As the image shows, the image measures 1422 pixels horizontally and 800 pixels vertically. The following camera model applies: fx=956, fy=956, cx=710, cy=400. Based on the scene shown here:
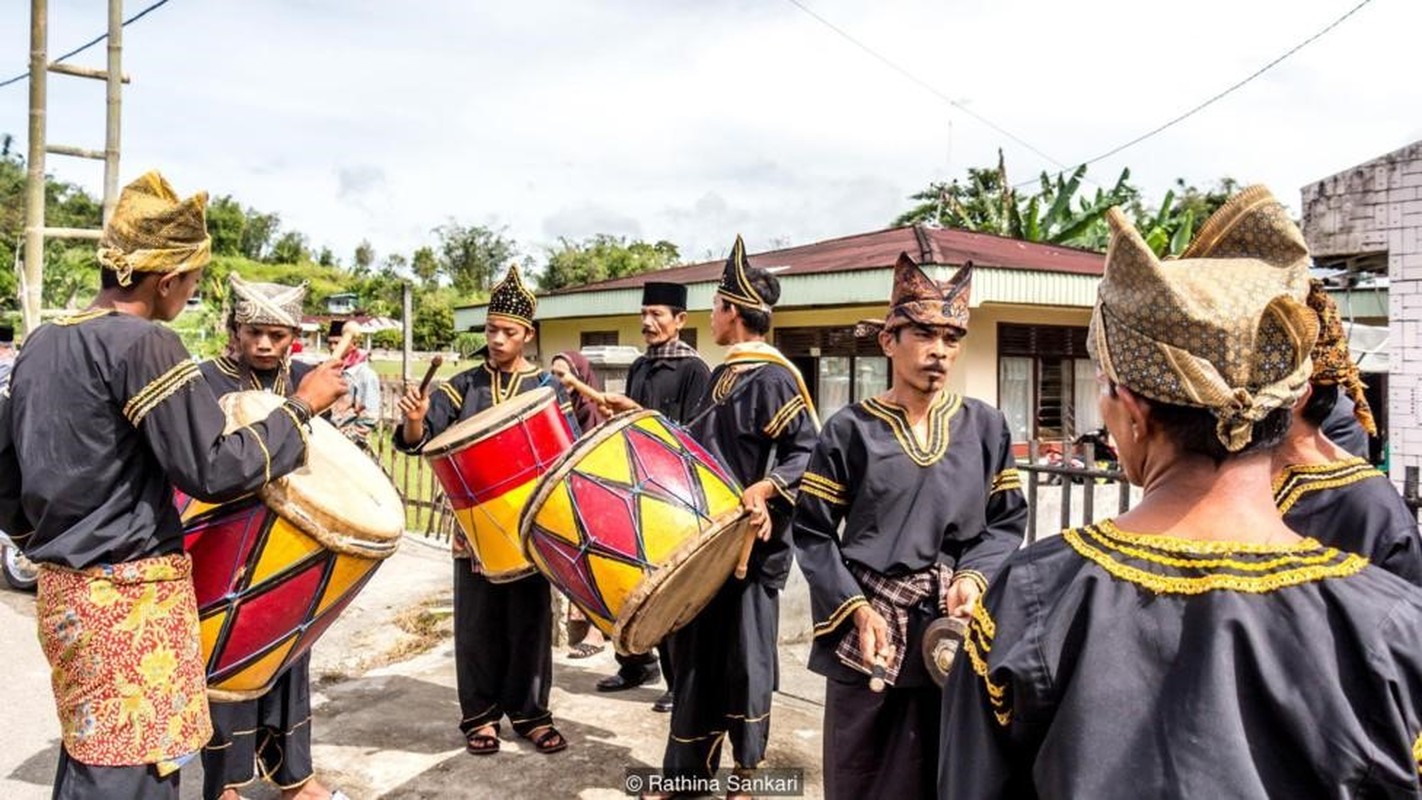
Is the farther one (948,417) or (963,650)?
(948,417)

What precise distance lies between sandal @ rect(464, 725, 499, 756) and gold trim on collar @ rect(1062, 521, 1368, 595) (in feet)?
12.3

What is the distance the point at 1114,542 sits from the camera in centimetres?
134

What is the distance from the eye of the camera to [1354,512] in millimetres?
2211

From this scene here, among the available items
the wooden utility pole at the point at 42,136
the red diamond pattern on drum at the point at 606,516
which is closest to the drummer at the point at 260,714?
the red diamond pattern on drum at the point at 606,516

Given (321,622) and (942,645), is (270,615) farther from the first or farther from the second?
(942,645)

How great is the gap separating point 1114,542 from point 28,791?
4581mm

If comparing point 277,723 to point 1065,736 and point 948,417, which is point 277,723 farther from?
point 1065,736

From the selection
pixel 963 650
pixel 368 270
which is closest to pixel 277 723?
pixel 963 650

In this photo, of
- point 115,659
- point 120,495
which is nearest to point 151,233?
point 120,495

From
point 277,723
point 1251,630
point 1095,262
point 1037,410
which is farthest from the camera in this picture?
point 1095,262

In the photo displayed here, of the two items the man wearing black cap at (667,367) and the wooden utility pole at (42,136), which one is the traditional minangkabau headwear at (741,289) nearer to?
the man wearing black cap at (667,367)

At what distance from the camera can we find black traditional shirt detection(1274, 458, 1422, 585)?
215 cm

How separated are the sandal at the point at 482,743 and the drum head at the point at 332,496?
4.62ft

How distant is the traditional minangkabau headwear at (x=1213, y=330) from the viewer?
4.13ft
